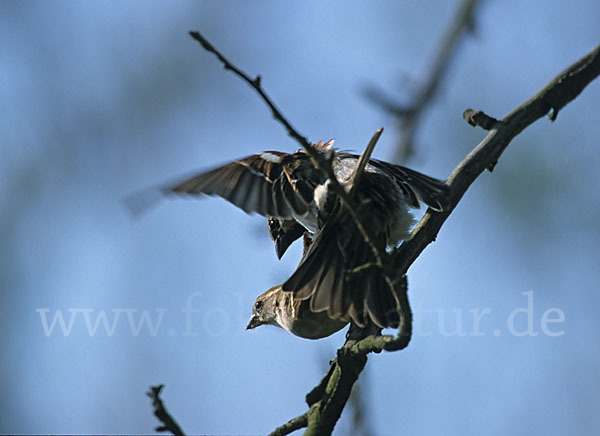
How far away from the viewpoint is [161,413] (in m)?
2.81

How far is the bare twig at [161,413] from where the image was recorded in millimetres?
2805

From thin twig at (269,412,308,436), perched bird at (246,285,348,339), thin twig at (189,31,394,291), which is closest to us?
thin twig at (189,31,394,291)

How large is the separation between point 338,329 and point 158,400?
2068mm

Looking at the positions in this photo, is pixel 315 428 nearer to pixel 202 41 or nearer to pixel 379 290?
pixel 379 290

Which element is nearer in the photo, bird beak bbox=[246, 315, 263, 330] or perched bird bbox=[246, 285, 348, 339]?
perched bird bbox=[246, 285, 348, 339]

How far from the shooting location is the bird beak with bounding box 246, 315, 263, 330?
5906mm

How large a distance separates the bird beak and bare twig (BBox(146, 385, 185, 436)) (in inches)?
119

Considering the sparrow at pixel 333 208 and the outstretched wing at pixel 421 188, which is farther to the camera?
the outstretched wing at pixel 421 188

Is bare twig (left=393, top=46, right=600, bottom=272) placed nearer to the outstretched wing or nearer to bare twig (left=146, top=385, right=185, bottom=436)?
the outstretched wing

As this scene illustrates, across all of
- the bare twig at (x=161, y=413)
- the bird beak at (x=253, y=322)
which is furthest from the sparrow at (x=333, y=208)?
the bird beak at (x=253, y=322)

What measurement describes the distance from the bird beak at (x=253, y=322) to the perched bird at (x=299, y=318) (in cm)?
27

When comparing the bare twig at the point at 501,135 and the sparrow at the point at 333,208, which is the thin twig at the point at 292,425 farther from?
the bare twig at the point at 501,135

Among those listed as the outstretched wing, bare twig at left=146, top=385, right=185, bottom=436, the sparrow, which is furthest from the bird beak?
bare twig at left=146, top=385, right=185, bottom=436

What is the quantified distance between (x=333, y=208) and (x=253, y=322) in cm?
211
